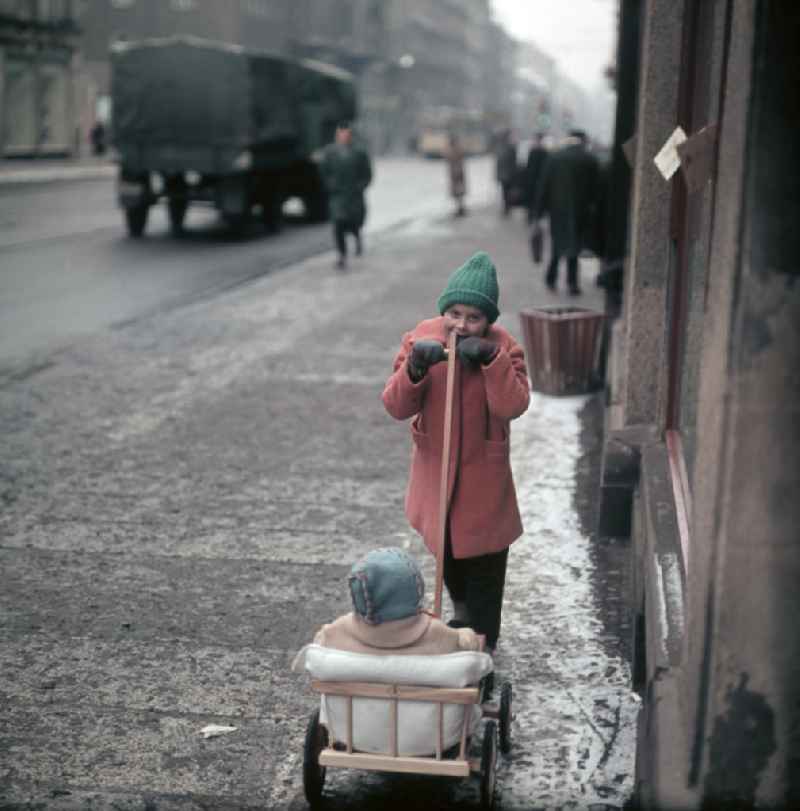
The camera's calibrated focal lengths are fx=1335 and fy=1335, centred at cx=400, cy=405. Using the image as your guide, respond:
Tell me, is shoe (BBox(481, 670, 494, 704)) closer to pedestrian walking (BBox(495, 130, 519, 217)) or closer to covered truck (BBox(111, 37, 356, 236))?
covered truck (BBox(111, 37, 356, 236))

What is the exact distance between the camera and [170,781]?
3.71 meters

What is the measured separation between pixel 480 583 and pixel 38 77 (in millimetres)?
50990

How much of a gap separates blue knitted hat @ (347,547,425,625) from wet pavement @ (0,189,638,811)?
63 cm

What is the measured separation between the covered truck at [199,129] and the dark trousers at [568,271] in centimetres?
779

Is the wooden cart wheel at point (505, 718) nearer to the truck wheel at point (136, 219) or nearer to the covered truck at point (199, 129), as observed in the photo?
the covered truck at point (199, 129)

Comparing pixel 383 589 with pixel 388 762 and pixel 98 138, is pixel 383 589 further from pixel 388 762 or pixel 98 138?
pixel 98 138

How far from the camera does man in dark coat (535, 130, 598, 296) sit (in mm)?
14164

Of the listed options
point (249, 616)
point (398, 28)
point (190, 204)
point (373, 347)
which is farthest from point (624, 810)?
point (398, 28)

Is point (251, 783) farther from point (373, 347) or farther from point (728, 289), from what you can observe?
point (373, 347)

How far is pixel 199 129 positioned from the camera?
854 inches

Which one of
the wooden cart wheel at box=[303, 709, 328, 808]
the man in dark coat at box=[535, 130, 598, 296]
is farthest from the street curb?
the wooden cart wheel at box=[303, 709, 328, 808]

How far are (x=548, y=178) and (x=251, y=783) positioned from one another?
11358 millimetres

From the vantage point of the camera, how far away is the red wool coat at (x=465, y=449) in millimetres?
4039

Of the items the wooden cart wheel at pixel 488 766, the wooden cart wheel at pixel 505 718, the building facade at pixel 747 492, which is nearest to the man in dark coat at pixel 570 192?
the wooden cart wheel at pixel 505 718
